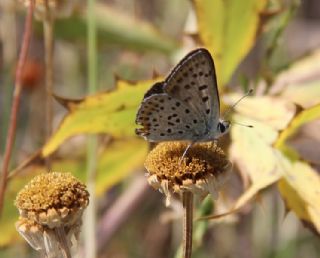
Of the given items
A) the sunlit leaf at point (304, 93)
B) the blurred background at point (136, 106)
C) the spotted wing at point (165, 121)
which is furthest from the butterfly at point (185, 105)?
the sunlit leaf at point (304, 93)

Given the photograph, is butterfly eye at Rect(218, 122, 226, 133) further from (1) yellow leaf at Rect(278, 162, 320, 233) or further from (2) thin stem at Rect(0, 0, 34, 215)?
(2) thin stem at Rect(0, 0, 34, 215)

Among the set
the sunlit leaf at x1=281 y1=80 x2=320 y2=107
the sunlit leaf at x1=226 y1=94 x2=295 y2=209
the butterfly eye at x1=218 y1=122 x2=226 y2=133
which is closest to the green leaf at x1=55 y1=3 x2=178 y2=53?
the sunlit leaf at x1=281 y1=80 x2=320 y2=107

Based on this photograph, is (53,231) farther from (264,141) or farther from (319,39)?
(319,39)

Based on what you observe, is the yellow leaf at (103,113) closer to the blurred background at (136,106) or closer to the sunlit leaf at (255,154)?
the blurred background at (136,106)

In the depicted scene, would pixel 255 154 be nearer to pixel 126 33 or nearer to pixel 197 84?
pixel 197 84

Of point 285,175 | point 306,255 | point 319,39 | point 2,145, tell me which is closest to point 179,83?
point 285,175

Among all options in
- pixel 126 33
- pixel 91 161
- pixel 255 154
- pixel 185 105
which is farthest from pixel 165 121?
pixel 126 33
